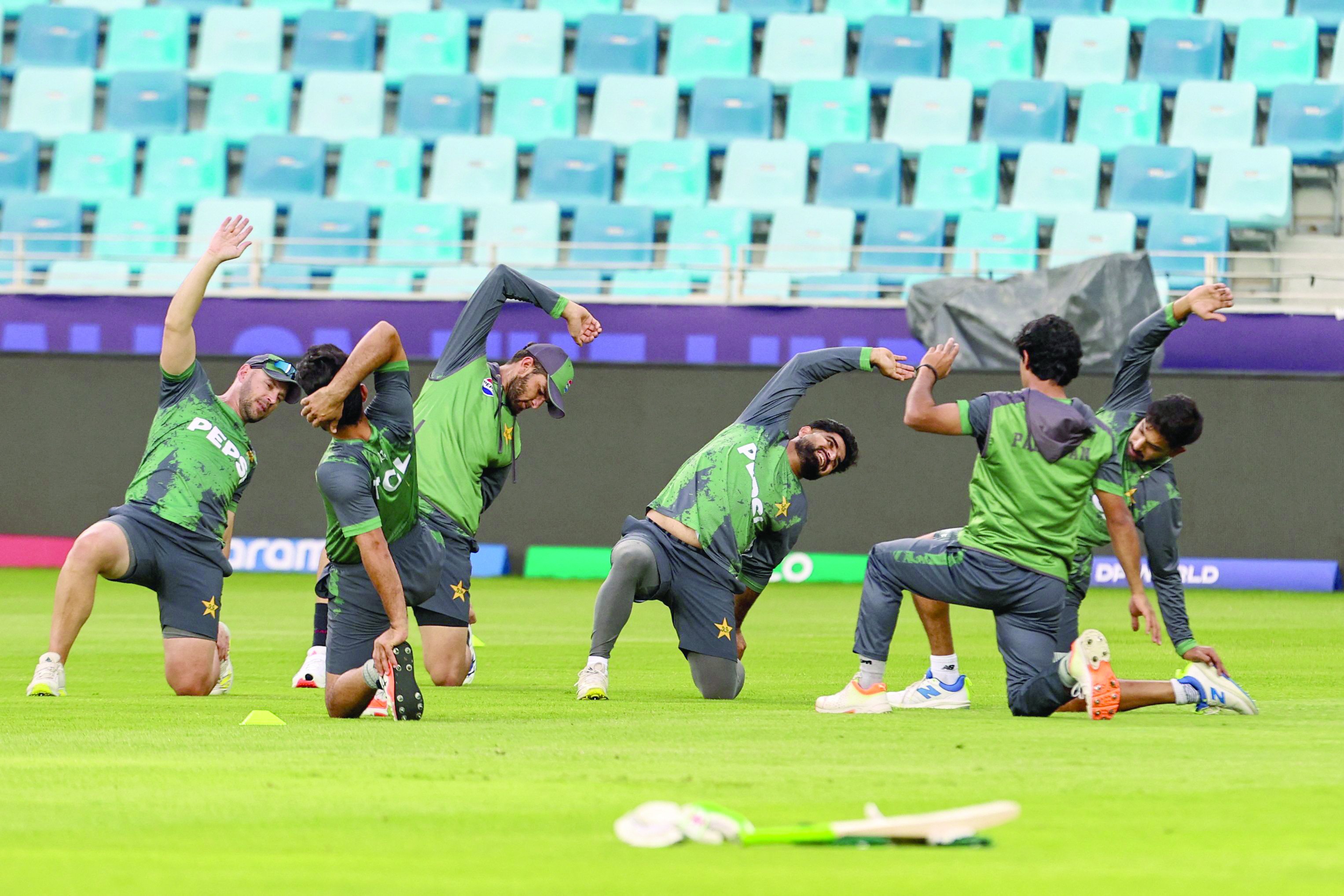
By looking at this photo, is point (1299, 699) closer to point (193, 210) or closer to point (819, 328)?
point (819, 328)

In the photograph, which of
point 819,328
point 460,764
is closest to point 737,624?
point 460,764

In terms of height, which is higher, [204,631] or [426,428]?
[426,428]

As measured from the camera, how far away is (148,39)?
27.2 metres

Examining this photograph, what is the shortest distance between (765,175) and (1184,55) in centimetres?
669

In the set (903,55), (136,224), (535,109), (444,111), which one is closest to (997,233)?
(903,55)

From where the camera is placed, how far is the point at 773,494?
9.20 meters

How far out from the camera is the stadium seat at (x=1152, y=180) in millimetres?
23594

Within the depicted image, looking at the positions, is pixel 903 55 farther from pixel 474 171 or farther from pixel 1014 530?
pixel 1014 530

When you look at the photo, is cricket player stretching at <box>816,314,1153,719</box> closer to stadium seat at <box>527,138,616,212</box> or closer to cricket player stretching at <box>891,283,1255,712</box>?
cricket player stretching at <box>891,283,1255,712</box>

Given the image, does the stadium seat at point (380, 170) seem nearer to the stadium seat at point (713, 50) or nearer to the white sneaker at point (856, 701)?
the stadium seat at point (713, 50)

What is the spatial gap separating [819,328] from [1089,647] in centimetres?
1331

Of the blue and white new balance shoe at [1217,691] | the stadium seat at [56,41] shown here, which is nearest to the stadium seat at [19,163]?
the stadium seat at [56,41]

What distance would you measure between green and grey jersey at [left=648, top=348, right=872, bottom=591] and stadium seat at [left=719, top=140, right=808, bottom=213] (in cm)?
1466

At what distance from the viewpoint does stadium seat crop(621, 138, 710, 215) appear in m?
24.1
